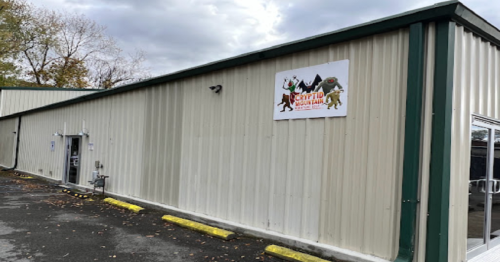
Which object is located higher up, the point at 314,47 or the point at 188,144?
the point at 314,47

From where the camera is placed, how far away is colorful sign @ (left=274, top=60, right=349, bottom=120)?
522cm

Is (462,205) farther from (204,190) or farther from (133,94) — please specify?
(133,94)

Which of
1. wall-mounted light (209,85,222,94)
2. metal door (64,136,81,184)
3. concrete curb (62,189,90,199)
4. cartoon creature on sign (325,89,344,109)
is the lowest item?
concrete curb (62,189,90,199)

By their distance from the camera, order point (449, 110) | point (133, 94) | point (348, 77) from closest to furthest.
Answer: point (449, 110)
point (348, 77)
point (133, 94)

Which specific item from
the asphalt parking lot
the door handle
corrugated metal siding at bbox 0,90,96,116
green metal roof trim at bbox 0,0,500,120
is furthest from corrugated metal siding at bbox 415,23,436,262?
corrugated metal siding at bbox 0,90,96,116

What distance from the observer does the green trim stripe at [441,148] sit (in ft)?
13.5

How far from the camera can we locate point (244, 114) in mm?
6664

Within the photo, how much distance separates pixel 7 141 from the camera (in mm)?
20812

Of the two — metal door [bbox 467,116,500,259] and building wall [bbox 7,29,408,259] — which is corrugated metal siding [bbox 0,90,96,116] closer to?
building wall [bbox 7,29,408,259]

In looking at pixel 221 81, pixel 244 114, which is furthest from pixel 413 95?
pixel 221 81

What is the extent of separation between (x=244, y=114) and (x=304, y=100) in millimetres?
1417

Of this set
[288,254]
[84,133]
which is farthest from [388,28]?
[84,133]

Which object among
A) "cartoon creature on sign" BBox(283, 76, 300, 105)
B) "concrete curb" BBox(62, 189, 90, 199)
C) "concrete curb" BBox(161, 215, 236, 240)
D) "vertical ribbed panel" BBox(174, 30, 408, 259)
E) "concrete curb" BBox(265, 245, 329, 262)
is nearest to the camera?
"vertical ribbed panel" BBox(174, 30, 408, 259)

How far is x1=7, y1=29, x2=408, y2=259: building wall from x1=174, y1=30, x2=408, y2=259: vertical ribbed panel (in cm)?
2
